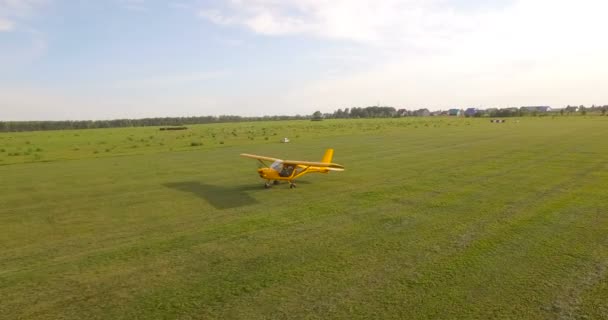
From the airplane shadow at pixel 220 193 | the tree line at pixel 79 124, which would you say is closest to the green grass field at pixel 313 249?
the airplane shadow at pixel 220 193

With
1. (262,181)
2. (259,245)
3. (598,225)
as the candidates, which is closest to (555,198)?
(598,225)

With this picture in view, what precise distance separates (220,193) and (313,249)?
8.01 metres

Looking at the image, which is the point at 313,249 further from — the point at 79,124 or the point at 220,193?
the point at 79,124

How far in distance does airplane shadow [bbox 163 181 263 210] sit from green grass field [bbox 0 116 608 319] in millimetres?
100

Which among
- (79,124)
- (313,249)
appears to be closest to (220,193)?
(313,249)

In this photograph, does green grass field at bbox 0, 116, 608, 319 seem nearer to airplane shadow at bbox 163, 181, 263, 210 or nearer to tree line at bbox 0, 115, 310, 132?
airplane shadow at bbox 163, 181, 263, 210

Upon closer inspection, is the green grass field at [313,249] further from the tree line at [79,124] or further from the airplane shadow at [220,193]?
the tree line at [79,124]

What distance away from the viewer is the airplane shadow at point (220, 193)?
14.6 m

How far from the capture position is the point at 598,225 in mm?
10836

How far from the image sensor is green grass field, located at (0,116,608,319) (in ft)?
22.4

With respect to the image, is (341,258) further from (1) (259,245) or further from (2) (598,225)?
(2) (598,225)

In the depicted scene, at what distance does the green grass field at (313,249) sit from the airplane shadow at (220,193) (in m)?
0.10

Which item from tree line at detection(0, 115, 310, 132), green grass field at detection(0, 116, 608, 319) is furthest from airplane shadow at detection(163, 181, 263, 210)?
tree line at detection(0, 115, 310, 132)

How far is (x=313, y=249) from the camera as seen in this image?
9508mm
